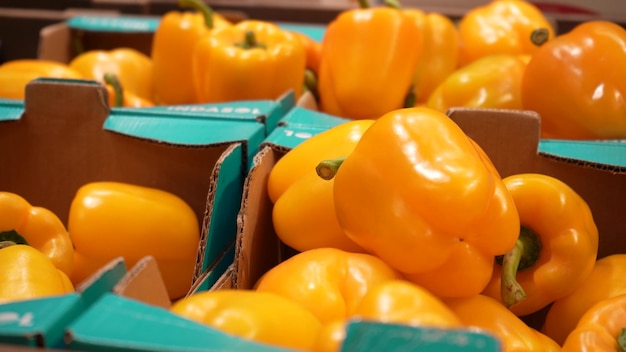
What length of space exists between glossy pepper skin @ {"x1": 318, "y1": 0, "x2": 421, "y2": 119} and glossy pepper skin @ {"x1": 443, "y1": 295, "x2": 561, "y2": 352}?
0.68 metres

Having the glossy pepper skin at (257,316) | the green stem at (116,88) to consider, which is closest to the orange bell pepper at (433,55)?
the green stem at (116,88)

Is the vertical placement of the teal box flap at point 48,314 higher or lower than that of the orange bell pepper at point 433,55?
higher

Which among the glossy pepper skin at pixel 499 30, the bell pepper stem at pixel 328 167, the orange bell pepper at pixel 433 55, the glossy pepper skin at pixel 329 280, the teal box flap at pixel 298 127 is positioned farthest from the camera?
the glossy pepper skin at pixel 499 30

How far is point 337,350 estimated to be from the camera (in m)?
0.62

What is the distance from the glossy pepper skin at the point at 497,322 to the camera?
34.2 inches

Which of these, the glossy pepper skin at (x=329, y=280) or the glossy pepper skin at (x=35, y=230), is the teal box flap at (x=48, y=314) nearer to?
the glossy pepper skin at (x=329, y=280)

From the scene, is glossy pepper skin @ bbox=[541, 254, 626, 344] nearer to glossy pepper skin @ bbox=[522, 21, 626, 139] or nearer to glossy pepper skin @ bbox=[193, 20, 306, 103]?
glossy pepper skin @ bbox=[522, 21, 626, 139]

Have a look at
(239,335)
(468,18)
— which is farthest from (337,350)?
(468,18)

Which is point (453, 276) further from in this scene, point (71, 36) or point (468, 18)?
point (71, 36)

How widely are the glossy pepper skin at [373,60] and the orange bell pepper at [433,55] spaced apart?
7cm

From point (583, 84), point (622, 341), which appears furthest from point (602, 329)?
point (583, 84)

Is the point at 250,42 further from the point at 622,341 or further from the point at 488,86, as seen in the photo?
the point at 622,341

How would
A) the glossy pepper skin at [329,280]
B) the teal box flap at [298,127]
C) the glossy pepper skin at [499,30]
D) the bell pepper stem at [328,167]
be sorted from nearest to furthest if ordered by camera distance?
the glossy pepper skin at [329,280]
the bell pepper stem at [328,167]
the teal box flap at [298,127]
the glossy pepper skin at [499,30]

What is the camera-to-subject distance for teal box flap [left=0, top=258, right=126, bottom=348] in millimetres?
623
